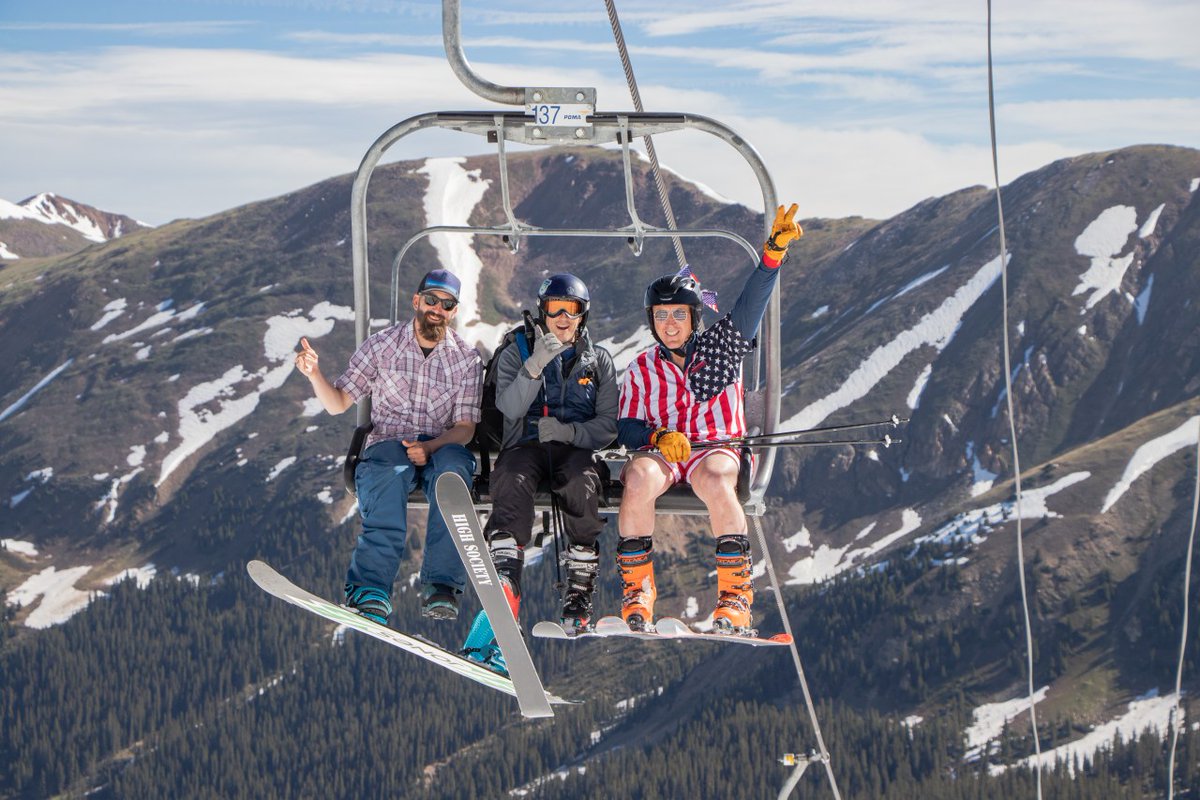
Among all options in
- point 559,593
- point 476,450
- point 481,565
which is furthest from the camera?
point 476,450

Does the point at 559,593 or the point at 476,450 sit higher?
the point at 476,450

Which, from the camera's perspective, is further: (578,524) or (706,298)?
(706,298)

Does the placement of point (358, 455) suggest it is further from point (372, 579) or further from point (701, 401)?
point (701, 401)

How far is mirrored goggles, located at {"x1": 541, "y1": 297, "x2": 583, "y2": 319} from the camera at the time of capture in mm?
11531

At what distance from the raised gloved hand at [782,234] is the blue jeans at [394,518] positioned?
2.74 metres

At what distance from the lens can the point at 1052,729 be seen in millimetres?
199875

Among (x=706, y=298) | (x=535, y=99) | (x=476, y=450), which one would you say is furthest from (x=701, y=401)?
(x=535, y=99)

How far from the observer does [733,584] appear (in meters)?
11.8

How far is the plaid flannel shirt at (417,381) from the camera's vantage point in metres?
12.0

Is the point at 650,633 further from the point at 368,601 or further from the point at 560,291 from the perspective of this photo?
the point at 560,291

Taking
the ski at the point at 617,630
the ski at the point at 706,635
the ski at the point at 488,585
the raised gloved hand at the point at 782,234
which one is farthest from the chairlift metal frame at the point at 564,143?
the ski at the point at 488,585

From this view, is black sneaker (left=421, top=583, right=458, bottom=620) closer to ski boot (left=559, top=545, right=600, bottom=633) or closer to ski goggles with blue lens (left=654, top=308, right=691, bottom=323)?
ski boot (left=559, top=545, right=600, bottom=633)

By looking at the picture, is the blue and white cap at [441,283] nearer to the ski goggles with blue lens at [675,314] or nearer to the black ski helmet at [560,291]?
the black ski helmet at [560,291]

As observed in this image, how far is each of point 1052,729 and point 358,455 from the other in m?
201
